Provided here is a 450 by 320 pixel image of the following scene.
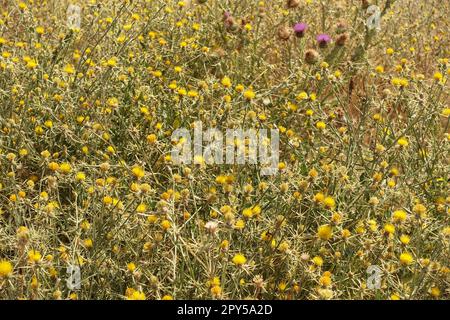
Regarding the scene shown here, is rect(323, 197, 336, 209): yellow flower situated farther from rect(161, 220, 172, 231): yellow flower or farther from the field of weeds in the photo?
rect(161, 220, 172, 231): yellow flower

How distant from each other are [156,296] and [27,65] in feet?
5.39

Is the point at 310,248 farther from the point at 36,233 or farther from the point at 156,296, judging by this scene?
the point at 36,233

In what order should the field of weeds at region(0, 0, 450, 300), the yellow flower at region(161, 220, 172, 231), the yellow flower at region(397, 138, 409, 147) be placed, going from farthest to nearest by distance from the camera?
the yellow flower at region(397, 138, 409, 147) < the field of weeds at region(0, 0, 450, 300) < the yellow flower at region(161, 220, 172, 231)

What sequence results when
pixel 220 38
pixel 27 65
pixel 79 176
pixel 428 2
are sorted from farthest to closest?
pixel 428 2, pixel 220 38, pixel 27 65, pixel 79 176

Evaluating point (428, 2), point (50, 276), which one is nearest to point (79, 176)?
point (50, 276)

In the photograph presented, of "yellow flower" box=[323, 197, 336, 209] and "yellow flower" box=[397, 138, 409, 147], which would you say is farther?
"yellow flower" box=[397, 138, 409, 147]

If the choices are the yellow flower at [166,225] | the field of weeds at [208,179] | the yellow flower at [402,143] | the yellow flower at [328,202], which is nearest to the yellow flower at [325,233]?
the field of weeds at [208,179]

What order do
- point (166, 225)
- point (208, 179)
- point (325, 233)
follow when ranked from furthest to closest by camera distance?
point (208, 179) → point (325, 233) → point (166, 225)

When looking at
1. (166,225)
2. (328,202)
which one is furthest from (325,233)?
(166,225)

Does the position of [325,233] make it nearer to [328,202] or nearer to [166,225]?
[328,202]

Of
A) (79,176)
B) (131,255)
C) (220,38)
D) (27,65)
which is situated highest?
(220,38)

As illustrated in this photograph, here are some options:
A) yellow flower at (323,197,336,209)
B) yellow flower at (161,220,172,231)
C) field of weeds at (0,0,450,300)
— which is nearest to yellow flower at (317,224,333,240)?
field of weeds at (0,0,450,300)
